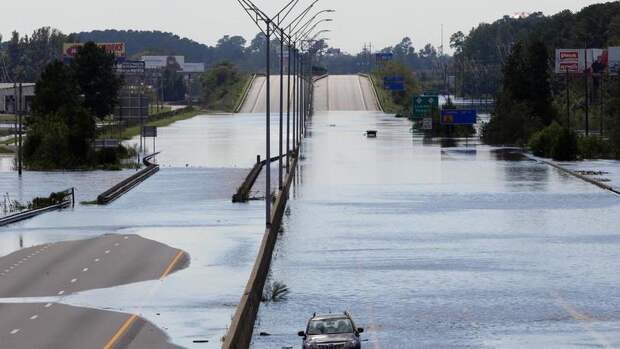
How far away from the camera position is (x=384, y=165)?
124750mm

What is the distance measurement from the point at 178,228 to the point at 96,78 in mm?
111433

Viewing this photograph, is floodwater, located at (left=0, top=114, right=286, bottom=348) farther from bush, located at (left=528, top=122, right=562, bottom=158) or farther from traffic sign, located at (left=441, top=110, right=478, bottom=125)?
traffic sign, located at (left=441, top=110, right=478, bottom=125)

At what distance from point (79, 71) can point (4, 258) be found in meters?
124

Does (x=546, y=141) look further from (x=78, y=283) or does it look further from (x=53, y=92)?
(x=78, y=283)

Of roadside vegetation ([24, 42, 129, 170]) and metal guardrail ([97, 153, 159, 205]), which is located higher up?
roadside vegetation ([24, 42, 129, 170])

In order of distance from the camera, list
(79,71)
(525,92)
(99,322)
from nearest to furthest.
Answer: (99,322), (525,92), (79,71)

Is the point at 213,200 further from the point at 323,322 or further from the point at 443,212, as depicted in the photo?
the point at 323,322

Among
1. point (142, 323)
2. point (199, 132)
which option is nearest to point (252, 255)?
point (142, 323)

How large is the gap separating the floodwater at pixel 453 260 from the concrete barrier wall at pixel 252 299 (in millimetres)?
600

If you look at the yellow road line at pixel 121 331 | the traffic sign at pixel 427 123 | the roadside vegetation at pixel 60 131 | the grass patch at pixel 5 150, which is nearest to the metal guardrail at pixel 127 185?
the roadside vegetation at pixel 60 131

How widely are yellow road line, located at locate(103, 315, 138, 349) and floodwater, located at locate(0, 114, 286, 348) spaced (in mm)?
673

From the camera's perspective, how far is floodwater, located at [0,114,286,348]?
43531 mm

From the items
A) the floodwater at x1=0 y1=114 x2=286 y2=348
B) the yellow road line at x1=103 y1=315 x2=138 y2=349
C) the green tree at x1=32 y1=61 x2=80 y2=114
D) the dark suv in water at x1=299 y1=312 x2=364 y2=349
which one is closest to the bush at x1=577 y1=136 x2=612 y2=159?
the floodwater at x1=0 y1=114 x2=286 y2=348

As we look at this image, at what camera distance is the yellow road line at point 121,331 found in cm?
3644
